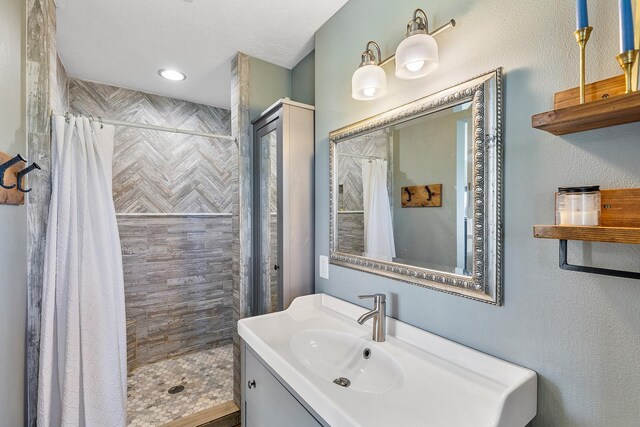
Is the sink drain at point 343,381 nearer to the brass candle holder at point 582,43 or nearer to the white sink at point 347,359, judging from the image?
the white sink at point 347,359

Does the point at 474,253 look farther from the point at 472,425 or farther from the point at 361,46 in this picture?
the point at 361,46

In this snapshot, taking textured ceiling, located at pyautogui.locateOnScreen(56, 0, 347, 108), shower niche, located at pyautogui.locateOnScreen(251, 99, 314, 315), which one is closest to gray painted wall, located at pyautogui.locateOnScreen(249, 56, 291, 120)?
A: textured ceiling, located at pyautogui.locateOnScreen(56, 0, 347, 108)

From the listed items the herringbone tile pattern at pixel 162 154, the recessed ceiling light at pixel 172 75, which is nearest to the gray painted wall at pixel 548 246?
the herringbone tile pattern at pixel 162 154

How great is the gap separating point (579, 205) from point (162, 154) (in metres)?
2.84

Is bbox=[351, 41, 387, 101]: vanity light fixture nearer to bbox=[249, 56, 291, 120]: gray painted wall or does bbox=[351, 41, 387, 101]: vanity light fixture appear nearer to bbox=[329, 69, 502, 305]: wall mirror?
bbox=[329, 69, 502, 305]: wall mirror

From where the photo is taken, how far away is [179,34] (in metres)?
1.77

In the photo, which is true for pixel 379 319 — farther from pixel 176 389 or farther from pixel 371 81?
pixel 176 389

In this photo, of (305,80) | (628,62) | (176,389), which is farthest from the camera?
(176,389)

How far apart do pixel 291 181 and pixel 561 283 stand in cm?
127

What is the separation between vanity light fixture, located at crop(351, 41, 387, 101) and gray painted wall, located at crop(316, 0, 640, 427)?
7.4 inches

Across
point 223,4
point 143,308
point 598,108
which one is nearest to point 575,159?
point 598,108

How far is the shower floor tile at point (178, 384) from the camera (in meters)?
1.96

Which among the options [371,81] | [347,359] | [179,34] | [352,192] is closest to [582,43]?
[371,81]

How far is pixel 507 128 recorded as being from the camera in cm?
88
